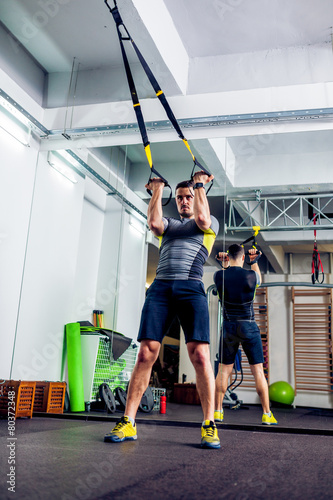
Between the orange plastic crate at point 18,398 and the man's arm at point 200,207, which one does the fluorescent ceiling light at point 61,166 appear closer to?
the orange plastic crate at point 18,398

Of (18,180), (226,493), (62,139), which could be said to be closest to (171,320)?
(226,493)

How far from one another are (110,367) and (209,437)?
2.32 m

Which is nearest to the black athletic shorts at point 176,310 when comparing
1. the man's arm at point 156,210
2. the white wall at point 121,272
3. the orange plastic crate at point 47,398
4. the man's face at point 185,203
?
the man's arm at point 156,210

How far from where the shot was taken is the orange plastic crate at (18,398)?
292 centimetres

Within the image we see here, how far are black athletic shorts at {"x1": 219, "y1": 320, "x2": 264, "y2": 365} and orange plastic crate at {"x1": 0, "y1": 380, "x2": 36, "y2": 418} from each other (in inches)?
53.5

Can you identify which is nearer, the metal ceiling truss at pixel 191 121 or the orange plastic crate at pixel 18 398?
the orange plastic crate at pixel 18 398

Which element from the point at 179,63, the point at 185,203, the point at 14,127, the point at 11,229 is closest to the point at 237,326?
the point at 185,203

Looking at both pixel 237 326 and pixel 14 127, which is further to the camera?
pixel 14 127

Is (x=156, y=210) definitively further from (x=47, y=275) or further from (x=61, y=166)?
(x=61, y=166)

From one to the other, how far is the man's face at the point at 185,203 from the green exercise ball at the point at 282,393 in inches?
207

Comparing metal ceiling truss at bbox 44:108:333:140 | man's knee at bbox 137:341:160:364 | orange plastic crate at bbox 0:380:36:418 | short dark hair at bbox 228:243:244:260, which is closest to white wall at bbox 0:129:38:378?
orange plastic crate at bbox 0:380:36:418

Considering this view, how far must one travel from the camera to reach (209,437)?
1.89m

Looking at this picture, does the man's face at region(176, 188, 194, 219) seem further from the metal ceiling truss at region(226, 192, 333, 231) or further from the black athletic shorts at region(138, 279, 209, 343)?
the metal ceiling truss at region(226, 192, 333, 231)

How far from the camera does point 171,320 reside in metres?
2.09
